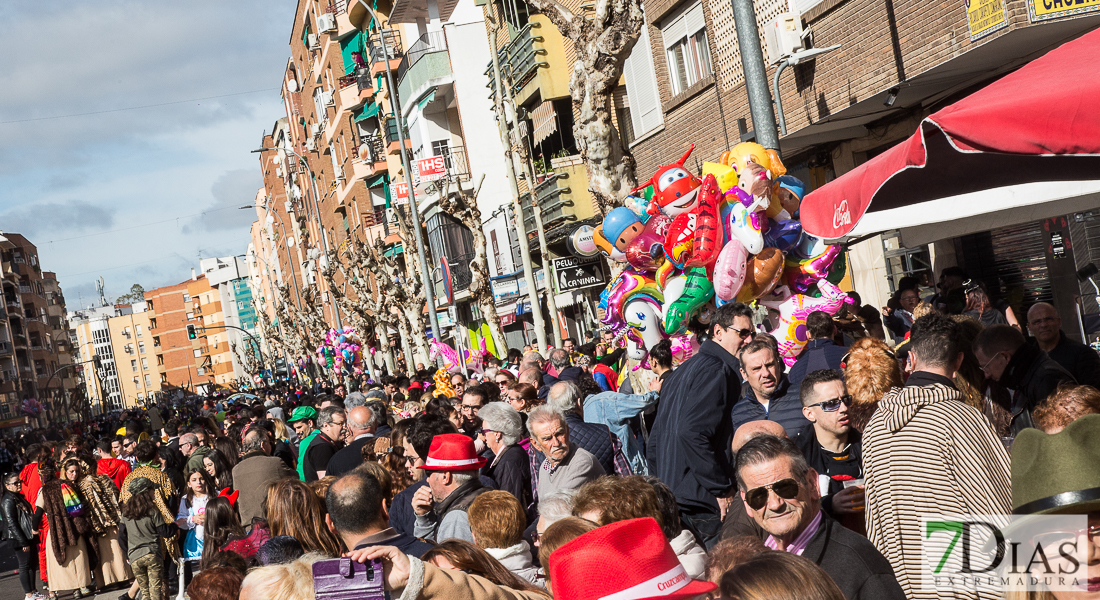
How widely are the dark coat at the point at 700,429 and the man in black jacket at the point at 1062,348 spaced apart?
1.93 meters

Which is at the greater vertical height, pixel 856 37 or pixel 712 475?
pixel 856 37

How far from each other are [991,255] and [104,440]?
11855 millimetres

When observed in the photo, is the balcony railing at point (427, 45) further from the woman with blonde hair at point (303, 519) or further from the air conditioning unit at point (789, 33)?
the woman with blonde hair at point (303, 519)

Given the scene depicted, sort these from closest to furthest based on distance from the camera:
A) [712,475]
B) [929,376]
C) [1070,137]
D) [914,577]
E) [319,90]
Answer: [914,577]
[1070,137]
[929,376]
[712,475]
[319,90]

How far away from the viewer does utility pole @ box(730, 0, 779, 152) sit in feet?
28.0

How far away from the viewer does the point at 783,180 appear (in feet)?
31.1

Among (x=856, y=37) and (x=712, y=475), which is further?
(x=856, y=37)

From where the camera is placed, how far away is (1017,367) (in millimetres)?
5691

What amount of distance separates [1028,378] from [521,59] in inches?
862

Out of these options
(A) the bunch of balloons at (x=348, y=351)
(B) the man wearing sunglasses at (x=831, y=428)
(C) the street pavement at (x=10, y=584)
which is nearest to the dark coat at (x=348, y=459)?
(B) the man wearing sunglasses at (x=831, y=428)

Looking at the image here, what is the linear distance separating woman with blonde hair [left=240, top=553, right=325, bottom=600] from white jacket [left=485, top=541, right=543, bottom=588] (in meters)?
1.16

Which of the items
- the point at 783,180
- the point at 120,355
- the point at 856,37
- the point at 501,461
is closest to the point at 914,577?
the point at 501,461

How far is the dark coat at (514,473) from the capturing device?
676 centimetres

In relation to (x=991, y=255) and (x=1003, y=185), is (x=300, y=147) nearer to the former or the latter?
(x=991, y=255)
